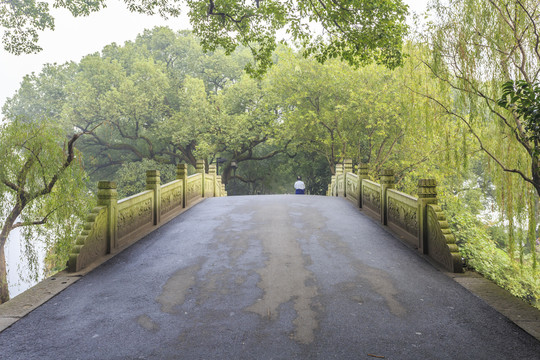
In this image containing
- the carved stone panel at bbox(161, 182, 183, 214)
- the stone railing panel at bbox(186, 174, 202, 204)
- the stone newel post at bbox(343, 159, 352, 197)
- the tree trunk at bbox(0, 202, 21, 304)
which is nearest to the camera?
the carved stone panel at bbox(161, 182, 183, 214)

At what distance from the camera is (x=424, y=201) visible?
6.35m

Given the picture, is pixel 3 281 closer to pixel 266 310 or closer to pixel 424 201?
pixel 266 310

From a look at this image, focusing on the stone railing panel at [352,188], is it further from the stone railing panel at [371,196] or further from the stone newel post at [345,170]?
the stone railing panel at [371,196]

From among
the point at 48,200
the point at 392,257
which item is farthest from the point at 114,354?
the point at 48,200

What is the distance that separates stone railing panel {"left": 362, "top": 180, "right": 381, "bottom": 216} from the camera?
946cm

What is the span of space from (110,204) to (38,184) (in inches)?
229

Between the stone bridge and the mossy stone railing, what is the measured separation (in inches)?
1.3

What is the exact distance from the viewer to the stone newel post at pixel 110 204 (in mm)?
6293

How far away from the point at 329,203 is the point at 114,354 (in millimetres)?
9960

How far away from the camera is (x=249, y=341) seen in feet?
11.4

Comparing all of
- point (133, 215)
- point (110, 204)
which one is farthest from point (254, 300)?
point (133, 215)

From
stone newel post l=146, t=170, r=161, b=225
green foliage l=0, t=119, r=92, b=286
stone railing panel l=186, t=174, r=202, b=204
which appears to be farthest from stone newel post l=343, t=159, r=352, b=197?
green foliage l=0, t=119, r=92, b=286

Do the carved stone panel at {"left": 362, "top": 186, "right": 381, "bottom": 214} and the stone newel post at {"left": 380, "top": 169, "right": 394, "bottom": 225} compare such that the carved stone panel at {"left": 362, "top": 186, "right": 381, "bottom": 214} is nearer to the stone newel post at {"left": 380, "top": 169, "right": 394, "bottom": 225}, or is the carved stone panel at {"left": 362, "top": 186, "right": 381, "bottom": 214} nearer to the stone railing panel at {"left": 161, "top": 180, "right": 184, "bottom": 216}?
the stone newel post at {"left": 380, "top": 169, "right": 394, "bottom": 225}

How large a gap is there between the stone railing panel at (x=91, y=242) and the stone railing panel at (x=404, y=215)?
6.03 metres
